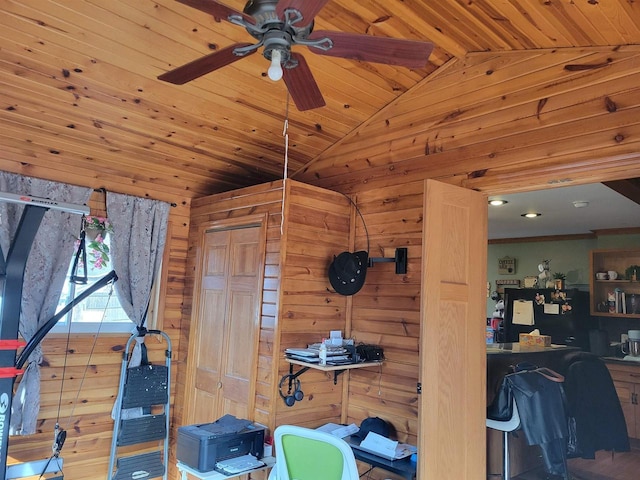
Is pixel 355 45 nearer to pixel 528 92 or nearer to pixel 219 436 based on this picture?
pixel 528 92

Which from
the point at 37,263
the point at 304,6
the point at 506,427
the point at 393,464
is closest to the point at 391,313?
the point at 393,464

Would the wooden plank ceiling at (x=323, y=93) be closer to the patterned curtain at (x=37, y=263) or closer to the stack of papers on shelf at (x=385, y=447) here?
the patterned curtain at (x=37, y=263)

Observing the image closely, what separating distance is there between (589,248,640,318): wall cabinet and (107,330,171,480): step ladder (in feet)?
15.8

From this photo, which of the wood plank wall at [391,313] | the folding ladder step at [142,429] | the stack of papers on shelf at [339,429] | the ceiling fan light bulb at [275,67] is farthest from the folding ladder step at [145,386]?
the ceiling fan light bulb at [275,67]

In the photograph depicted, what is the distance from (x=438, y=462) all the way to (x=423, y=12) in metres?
2.37

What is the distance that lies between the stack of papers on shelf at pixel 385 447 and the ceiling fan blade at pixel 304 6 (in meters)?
A: 2.29

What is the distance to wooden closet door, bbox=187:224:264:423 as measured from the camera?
332 cm

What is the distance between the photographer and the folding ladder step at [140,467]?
346cm

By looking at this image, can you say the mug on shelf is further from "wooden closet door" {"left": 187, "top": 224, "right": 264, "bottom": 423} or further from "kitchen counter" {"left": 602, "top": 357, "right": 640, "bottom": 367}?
"wooden closet door" {"left": 187, "top": 224, "right": 264, "bottom": 423}

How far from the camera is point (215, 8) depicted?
1.50m

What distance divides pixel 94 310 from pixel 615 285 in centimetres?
553

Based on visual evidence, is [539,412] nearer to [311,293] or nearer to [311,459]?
[311,293]

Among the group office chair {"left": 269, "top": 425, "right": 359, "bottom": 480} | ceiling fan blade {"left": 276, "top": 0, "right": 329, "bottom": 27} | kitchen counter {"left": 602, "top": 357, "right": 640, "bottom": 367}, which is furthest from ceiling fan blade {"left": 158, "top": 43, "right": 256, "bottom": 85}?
kitchen counter {"left": 602, "top": 357, "right": 640, "bottom": 367}

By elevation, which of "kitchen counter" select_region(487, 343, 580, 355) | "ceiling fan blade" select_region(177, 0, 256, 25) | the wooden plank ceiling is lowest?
"kitchen counter" select_region(487, 343, 580, 355)
